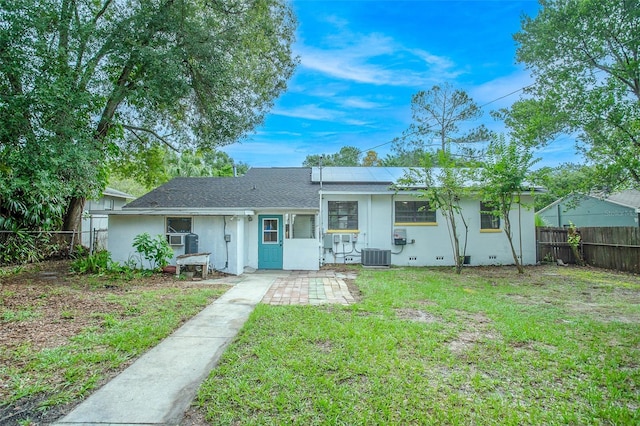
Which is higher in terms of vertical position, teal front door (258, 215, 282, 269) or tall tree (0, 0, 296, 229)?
tall tree (0, 0, 296, 229)

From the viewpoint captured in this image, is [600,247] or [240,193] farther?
Result: [240,193]

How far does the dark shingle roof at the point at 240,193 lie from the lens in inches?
439

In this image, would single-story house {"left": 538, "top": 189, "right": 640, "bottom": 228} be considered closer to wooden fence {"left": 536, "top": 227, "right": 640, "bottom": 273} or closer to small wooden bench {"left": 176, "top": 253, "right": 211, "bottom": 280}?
wooden fence {"left": 536, "top": 227, "right": 640, "bottom": 273}

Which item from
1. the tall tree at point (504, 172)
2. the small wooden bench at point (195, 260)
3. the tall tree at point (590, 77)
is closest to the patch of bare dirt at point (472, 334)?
the tall tree at point (504, 172)

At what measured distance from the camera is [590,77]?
1254 cm

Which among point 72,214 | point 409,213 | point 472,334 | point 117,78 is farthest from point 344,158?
point 472,334

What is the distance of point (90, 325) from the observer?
16.1ft

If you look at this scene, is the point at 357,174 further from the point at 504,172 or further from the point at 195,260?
the point at 195,260

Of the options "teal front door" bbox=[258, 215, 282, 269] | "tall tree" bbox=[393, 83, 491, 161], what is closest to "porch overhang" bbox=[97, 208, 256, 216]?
"teal front door" bbox=[258, 215, 282, 269]

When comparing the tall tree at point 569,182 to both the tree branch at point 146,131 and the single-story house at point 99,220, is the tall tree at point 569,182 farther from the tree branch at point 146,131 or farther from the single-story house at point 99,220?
the single-story house at point 99,220

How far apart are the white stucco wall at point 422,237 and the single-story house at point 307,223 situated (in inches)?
1.5

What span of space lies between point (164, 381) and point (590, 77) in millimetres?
16822

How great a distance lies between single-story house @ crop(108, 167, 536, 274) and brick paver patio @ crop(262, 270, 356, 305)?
152 cm

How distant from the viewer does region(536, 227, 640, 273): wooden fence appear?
10.9 metres
